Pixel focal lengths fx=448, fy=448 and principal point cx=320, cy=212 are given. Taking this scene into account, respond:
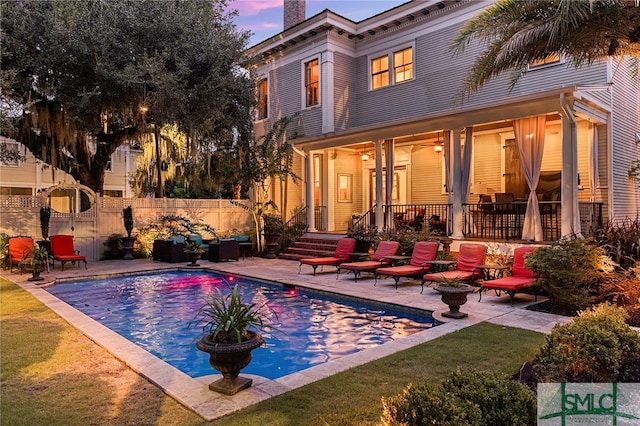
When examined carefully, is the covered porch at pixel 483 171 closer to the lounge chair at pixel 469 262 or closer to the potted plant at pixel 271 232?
the potted plant at pixel 271 232

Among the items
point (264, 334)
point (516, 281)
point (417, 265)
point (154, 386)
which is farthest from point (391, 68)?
point (154, 386)

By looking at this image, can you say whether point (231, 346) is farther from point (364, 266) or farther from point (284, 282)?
point (364, 266)

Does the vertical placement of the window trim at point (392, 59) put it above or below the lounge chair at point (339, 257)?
above

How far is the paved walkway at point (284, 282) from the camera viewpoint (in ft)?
13.7

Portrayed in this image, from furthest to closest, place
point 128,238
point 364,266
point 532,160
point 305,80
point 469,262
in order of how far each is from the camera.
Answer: point 305,80, point 128,238, point 364,266, point 532,160, point 469,262

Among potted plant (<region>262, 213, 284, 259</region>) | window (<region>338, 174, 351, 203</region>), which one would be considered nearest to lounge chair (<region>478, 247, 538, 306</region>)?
potted plant (<region>262, 213, 284, 259</region>)

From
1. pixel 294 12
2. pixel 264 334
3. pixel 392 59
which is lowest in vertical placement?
pixel 264 334

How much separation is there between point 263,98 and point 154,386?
1810 cm

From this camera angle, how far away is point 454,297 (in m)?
7.07

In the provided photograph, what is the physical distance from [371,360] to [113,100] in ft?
42.4

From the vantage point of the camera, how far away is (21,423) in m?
3.54

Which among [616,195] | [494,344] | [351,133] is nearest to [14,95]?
[351,133]

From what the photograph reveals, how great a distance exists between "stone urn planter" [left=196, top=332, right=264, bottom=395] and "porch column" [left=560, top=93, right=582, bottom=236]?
861 cm

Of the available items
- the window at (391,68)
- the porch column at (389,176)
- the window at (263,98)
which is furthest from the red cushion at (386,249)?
the window at (263,98)
